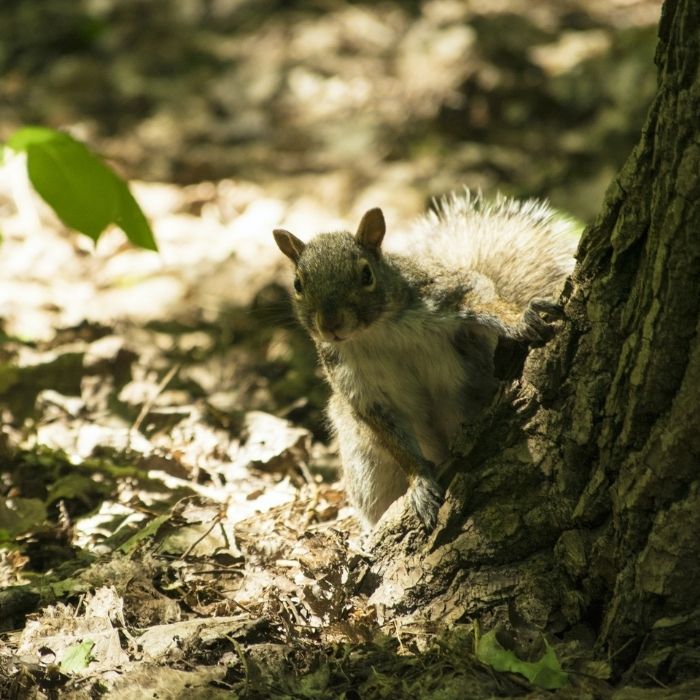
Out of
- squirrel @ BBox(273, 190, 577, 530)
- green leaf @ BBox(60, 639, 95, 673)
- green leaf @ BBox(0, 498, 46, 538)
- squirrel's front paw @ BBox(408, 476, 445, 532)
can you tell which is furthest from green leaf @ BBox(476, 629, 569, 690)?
green leaf @ BBox(0, 498, 46, 538)

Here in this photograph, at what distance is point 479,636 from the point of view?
9.20 ft

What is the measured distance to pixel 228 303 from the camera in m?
6.27

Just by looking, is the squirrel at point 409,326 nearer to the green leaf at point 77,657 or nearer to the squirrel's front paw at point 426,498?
the squirrel's front paw at point 426,498

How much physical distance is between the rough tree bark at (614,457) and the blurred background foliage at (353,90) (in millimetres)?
3865

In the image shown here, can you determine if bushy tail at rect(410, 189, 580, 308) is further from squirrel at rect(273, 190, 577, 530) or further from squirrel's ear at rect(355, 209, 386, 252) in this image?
squirrel's ear at rect(355, 209, 386, 252)

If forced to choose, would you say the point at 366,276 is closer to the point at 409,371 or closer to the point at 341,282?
the point at 341,282

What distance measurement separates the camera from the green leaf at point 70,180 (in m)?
3.63

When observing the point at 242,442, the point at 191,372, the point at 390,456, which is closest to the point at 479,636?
the point at 390,456

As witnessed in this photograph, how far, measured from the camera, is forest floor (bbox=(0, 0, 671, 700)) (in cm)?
300

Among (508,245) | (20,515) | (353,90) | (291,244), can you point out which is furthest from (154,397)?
(353,90)

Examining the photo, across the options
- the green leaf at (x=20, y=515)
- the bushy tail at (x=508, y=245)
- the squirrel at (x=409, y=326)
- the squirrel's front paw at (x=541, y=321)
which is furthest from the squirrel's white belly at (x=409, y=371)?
the green leaf at (x=20, y=515)

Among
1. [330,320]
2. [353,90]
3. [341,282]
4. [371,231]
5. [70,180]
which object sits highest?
[353,90]

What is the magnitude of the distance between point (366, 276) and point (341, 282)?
11 centimetres

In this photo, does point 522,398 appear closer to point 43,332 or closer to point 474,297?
point 474,297
